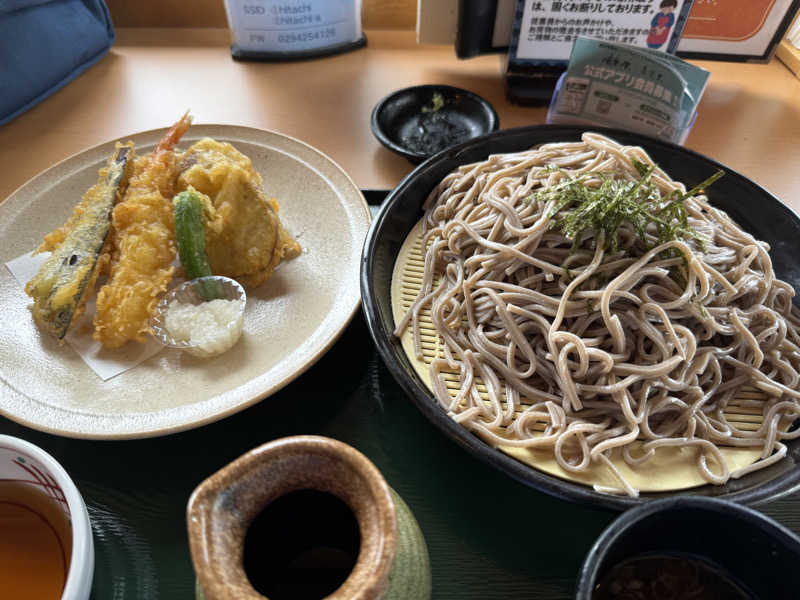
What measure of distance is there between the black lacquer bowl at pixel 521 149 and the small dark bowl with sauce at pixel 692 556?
0.13 meters

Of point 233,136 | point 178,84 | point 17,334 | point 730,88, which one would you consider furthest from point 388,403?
point 730,88

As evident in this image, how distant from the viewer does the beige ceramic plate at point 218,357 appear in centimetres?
111

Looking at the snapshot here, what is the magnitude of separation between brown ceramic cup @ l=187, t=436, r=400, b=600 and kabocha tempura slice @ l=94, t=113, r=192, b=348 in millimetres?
834

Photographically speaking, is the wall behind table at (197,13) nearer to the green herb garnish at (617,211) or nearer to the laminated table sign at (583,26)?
the laminated table sign at (583,26)

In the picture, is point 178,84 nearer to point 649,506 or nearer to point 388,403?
point 388,403

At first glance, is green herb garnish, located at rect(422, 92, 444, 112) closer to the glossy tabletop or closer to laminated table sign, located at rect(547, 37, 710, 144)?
the glossy tabletop

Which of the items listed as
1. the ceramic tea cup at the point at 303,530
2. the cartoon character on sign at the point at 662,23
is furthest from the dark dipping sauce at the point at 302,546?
the cartoon character on sign at the point at 662,23

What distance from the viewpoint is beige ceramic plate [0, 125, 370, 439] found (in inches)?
43.8

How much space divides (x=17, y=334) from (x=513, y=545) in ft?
4.46

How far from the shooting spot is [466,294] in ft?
4.22

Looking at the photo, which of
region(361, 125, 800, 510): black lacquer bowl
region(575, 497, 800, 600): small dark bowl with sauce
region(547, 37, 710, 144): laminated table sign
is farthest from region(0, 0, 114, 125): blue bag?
region(575, 497, 800, 600): small dark bowl with sauce

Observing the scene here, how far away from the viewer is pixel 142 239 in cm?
142

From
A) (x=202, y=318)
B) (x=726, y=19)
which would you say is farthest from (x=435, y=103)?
(x=202, y=318)

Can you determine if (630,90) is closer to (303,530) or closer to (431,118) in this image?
(431,118)
